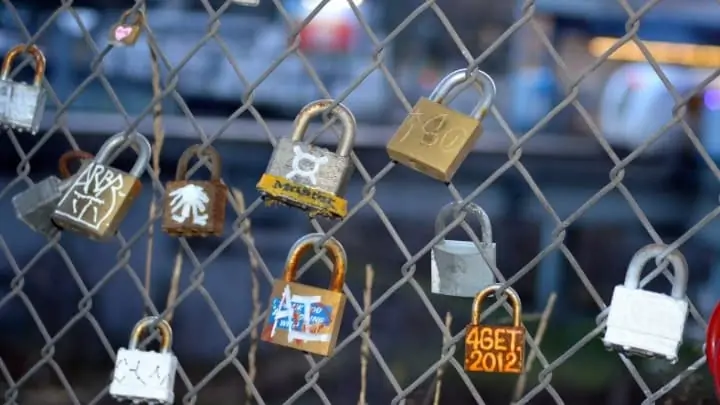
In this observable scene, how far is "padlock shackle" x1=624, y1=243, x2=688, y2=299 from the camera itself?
715 millimetres

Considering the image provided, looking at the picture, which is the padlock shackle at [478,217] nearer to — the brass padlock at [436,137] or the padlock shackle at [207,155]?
the brass padlock at [436,137]

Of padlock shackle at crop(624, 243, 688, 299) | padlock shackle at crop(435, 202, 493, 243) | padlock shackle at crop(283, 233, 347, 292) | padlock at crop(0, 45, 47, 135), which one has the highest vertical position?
padlock at crop(0, 45, 47, 135)

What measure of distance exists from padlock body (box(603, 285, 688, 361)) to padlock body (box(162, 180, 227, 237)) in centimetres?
39

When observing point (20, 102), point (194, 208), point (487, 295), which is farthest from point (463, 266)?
point (20, 102)

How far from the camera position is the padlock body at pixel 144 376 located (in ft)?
2.99

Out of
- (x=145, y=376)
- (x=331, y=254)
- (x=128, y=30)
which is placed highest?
(x=128, y=30)

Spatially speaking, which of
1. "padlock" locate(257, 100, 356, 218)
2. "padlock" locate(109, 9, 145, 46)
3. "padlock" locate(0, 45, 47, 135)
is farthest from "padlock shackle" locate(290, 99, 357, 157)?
"padlock" locate(0, 45, 47, 135)

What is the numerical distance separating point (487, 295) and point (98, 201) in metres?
0.40

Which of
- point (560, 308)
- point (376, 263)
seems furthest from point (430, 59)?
point (560, 308)

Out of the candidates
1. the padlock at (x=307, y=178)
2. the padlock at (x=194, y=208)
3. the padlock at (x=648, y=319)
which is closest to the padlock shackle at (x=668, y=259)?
the padlock at (x=648, y=319)

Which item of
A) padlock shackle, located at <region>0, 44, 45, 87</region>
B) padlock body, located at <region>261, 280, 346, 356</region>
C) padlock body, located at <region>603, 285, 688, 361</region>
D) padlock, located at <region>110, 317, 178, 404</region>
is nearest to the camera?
padlock body, located at <region>603, 285, 688, 361</region>

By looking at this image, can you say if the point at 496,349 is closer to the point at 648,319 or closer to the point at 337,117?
the point at 648,319

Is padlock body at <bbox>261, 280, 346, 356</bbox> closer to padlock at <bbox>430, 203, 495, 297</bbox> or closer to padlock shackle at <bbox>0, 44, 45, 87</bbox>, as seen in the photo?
padlock at <bbox>430, 203, 495, 297</bbox>

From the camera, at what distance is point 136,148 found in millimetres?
982
